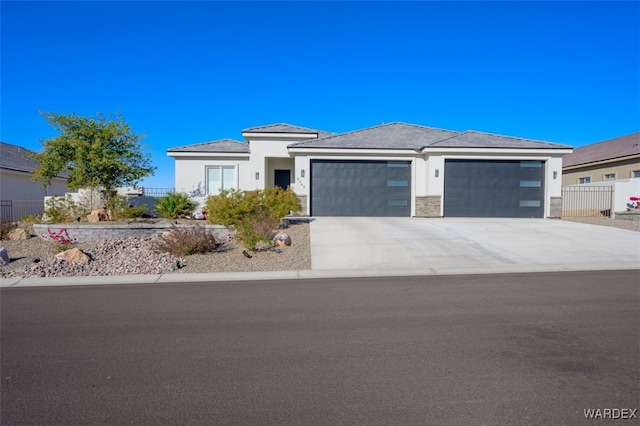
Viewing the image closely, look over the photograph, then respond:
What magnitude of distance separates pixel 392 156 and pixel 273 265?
12112mm

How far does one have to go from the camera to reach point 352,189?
67.0 feet

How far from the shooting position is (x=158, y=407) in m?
3.47

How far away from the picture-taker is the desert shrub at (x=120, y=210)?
1603cm

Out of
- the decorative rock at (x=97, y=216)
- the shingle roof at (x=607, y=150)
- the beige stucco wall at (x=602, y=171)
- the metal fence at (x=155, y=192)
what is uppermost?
the shingle roof at (x=607, y=150)

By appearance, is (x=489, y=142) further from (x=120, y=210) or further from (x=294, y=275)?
(x=120, y=210)

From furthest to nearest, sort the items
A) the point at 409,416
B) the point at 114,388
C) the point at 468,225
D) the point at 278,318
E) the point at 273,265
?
the point at 468,225 → the point at 273,265 → the point at 278,318 → the point at 114,388 → the point at 409,416

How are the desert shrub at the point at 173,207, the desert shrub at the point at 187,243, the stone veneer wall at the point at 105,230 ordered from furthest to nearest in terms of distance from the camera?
1. the desert shrub at the point at 173,207
2. the stone veneer wall at the point at 105,230
3. the desert shrub at the point at 187,243

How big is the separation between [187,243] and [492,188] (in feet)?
51.5

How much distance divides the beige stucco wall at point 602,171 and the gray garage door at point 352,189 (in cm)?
1708

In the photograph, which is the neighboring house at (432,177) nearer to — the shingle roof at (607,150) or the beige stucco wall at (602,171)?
the beige stucco wall at (602,171)

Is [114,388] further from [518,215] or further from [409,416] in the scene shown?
[518,215]

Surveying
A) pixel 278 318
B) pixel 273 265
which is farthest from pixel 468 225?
pixel 278 318

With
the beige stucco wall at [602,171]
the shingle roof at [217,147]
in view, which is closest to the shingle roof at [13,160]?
the shingle roof at [217,147]

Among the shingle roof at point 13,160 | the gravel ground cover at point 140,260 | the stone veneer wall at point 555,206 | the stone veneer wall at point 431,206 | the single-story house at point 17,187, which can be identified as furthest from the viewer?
the shingle roof at point 13,160
